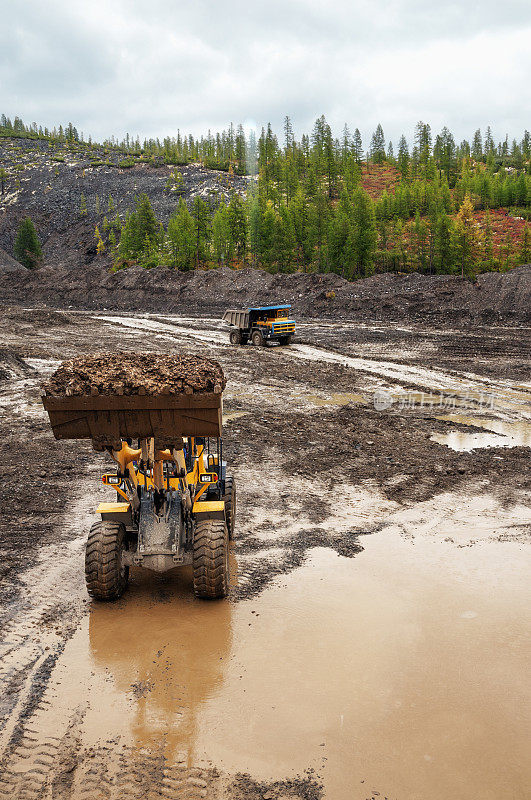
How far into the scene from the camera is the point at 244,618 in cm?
828

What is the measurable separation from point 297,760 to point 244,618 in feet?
8.50

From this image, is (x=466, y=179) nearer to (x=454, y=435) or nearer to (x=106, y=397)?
(x=454, y=435)

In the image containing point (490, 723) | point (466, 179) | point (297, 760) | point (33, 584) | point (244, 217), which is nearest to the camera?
point (297, 760)

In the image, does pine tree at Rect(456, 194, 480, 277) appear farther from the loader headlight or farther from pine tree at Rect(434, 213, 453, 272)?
the loader headlight

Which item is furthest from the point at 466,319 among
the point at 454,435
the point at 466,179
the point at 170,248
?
the point at 466,179

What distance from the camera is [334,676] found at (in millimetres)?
7125

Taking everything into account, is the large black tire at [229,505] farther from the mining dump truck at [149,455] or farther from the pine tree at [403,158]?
the pine tree at [403,158]

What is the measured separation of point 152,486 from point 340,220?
58.5 m

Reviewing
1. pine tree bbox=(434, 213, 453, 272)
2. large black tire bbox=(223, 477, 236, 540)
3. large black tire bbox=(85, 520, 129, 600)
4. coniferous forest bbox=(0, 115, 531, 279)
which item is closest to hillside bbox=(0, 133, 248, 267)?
coniferous forest bbox=(0, 115, 531, 279)

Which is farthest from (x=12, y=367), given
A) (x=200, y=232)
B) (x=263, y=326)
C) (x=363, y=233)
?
(x=200, y=232)

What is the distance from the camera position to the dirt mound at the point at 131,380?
699cm

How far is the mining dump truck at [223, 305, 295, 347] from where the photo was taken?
33.8m

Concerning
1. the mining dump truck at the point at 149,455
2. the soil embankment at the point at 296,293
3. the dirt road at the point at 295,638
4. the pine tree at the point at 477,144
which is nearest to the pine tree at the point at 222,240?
the soil embankment at the point at 296,293

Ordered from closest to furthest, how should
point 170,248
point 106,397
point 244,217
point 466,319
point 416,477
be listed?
point 106,397, point 416,477, point 466,319, point 244,217, point 170,248
